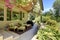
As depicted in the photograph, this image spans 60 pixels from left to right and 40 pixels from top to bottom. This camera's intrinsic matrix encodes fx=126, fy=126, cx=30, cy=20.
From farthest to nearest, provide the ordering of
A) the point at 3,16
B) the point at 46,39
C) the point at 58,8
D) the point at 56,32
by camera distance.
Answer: the point at 3,16
the point at 58,8
the point at 56,32
the point at 46,39

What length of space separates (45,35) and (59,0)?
334 cm

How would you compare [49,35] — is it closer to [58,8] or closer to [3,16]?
[58,8]

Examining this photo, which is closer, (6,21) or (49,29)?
(49,29)

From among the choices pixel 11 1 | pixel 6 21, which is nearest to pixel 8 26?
pixel 6 21

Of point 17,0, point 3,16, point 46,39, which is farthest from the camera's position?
point 3,16

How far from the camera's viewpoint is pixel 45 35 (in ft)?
14.0

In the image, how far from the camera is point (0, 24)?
1010 cm

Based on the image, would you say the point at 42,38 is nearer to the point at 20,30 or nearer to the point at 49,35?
the point at 49,35

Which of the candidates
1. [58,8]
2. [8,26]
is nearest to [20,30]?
[8,26]

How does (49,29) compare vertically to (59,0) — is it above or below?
below

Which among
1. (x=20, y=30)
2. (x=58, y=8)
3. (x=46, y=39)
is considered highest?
(x=58, y=8)

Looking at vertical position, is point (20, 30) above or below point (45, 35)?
below

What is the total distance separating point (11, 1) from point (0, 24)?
8493mm

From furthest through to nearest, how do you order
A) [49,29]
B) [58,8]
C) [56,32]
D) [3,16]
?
1. [3,16]
2. [58,8]
3. [49,29]
4. [56,32]
